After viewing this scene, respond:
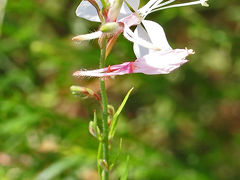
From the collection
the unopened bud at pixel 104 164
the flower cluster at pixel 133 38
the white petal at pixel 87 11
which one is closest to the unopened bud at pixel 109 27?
the flower cluster at pixel 133 38

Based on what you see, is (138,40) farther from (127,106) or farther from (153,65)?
(127,106)

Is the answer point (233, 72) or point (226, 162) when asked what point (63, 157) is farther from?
point (233, 72)

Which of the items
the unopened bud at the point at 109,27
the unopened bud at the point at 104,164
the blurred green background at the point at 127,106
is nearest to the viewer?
the unopened bud at the point at 109,27

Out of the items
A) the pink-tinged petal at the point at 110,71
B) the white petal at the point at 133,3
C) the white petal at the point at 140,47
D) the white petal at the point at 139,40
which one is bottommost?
the pink-tinged petal at the point at 110,71

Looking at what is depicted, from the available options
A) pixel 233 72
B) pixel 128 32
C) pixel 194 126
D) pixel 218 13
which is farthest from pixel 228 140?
pixel 128 32

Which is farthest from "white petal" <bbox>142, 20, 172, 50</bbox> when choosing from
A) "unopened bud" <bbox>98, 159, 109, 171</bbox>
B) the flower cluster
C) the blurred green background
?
the blurred green background

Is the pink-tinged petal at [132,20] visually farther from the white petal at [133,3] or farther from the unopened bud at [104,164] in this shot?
the unopened bud at [104,164]

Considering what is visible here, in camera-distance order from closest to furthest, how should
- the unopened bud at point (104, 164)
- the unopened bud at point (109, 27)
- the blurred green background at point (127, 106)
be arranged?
1. the unopened bud at point (109, 27)
2. the unopened bud at point (104, 164)
3. the blurred green background at point (127, 106)

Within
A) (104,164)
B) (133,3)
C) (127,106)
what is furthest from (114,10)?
(127,106)
